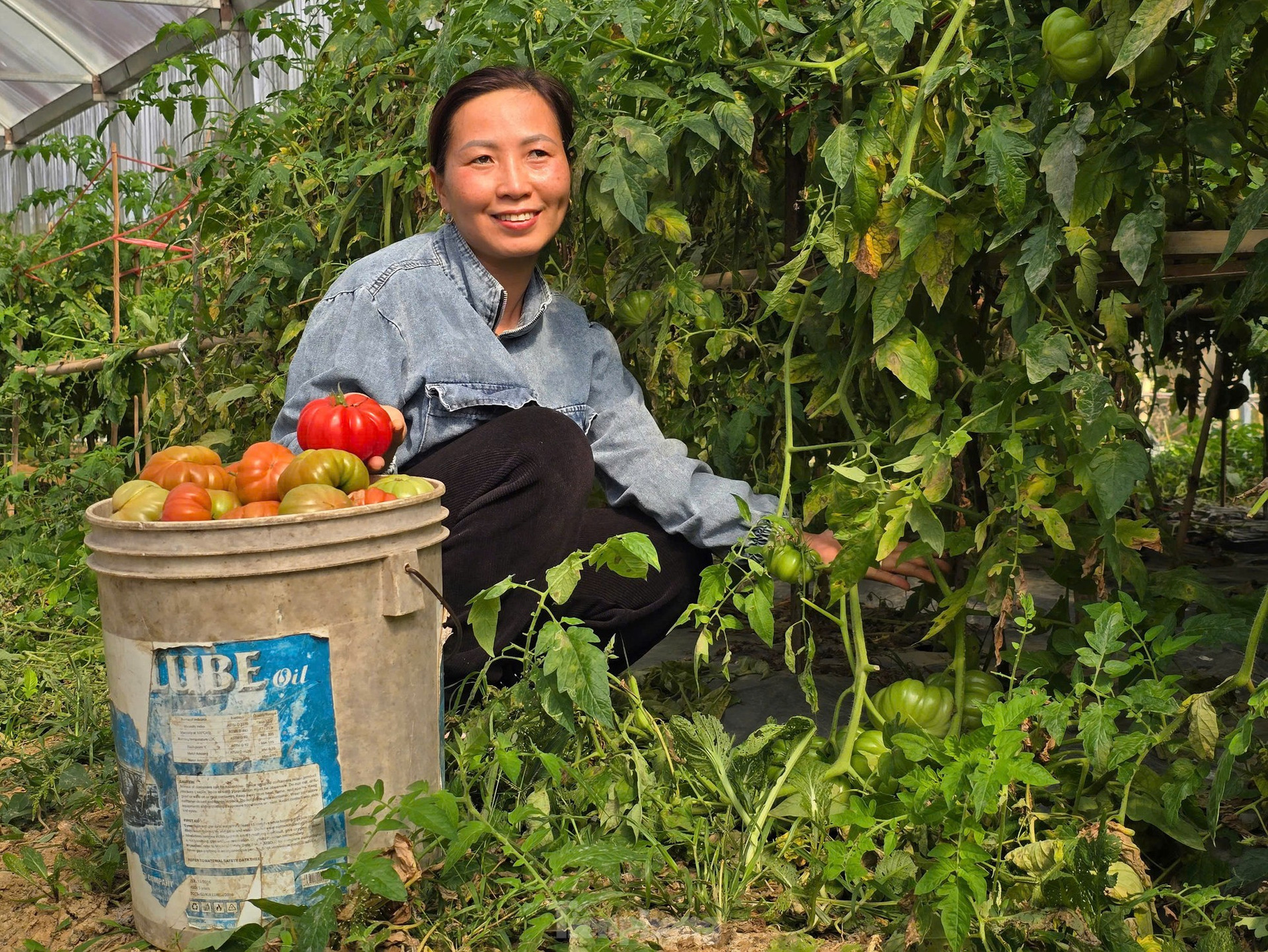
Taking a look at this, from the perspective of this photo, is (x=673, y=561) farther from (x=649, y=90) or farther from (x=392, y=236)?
(x=392, y=236)

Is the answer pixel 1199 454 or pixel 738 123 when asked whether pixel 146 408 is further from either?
pixel 1199 454

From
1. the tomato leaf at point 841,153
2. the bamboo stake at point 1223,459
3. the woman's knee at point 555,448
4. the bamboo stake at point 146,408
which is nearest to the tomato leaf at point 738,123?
the tomato leaf at point 841,153

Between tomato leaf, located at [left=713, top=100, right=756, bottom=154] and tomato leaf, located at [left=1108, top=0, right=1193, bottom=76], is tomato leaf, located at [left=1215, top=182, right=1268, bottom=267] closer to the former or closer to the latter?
tomato leaf, located at [left=1108, top=0, right=1193, bottom=76]

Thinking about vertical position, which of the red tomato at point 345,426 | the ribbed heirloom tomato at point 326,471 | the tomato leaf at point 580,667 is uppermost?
the red tomato at point 345,426

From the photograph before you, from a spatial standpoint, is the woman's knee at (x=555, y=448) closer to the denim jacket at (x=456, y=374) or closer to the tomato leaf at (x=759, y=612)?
the denim jacket at (x=456, y=374)

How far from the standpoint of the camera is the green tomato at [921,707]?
170cm

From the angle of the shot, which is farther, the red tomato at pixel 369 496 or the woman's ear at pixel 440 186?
the woman's ear at pixel 440 186

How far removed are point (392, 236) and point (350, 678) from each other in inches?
61.3

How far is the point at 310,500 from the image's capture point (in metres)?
1.47

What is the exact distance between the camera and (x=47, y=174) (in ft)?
34.4

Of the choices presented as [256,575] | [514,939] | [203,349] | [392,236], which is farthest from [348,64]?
[514,939]

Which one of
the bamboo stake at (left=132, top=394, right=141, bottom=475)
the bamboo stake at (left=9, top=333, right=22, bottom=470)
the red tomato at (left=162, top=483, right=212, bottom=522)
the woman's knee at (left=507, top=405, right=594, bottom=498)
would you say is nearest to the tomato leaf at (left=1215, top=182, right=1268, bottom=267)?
the woman's knee at (left=507, top=405, right=594, bottom=498)

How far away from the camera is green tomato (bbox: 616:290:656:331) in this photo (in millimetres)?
2129

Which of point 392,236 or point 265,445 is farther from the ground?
point 392,236
